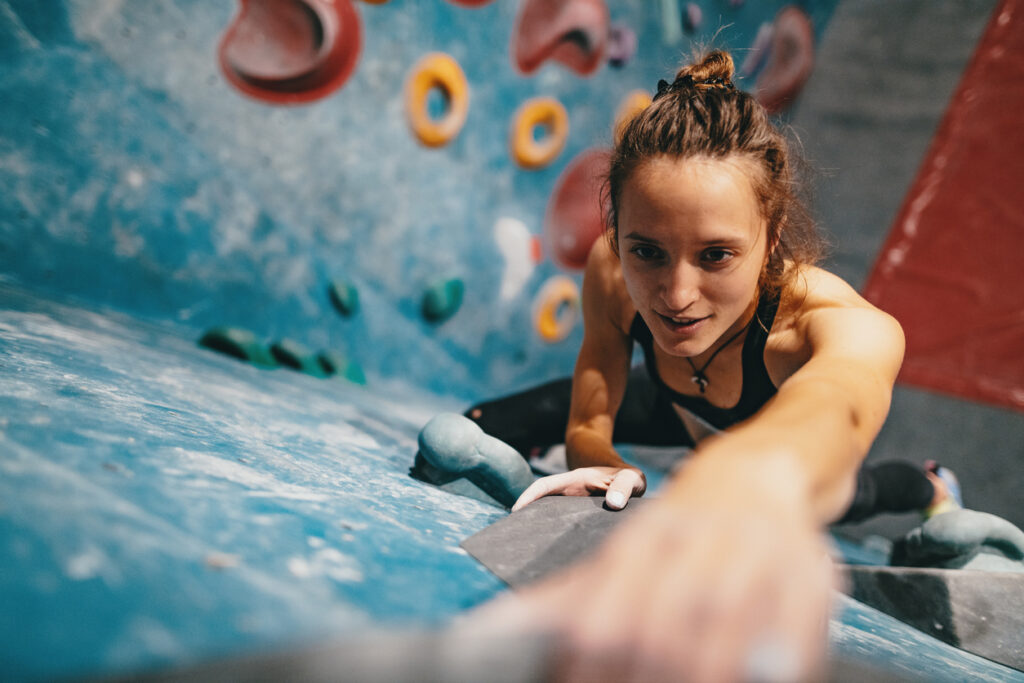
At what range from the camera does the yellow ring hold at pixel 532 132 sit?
270 centimetres

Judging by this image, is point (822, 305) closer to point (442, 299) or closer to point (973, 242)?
point (442, 299)

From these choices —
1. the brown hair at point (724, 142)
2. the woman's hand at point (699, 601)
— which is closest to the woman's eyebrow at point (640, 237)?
the brown hair at point (724, 142)

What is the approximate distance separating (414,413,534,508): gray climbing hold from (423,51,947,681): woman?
93 millimetres

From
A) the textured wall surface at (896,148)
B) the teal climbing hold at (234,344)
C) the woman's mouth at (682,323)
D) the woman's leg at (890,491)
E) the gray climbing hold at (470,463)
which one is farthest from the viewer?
the textured wall surface at (896,148)

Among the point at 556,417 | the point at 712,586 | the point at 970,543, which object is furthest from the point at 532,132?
the point at 712,586

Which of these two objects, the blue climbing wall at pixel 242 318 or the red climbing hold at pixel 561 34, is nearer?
the blue climbing wall at pixel 242 318

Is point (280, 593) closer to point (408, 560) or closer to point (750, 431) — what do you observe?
point (408, 560)

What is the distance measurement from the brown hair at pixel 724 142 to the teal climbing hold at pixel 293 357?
143 centimetres

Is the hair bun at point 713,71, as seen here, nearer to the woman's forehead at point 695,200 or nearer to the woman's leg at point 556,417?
the woman's forehead at point 695,200

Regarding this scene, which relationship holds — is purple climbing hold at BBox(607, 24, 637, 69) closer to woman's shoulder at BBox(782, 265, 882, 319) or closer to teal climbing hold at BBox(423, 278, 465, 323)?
teal climbing hold at BBox(423, 278, 465, 323)

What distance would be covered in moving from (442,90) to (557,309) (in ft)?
3.76

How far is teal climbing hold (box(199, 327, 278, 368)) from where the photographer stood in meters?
2.01

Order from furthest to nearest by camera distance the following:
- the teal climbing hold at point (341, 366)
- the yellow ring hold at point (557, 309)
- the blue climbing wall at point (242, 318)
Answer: the yellow ring hold at point (557, 309) < the teal climbing hold at point (341, 366) < the blue climbing wall at point (242, 318)

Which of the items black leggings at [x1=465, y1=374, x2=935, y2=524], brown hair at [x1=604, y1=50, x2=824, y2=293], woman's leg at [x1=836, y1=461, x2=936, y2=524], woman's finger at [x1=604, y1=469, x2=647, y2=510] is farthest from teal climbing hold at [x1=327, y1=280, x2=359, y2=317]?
woman's leg at [x1=836, y1=461, x2=936, y2=524]
